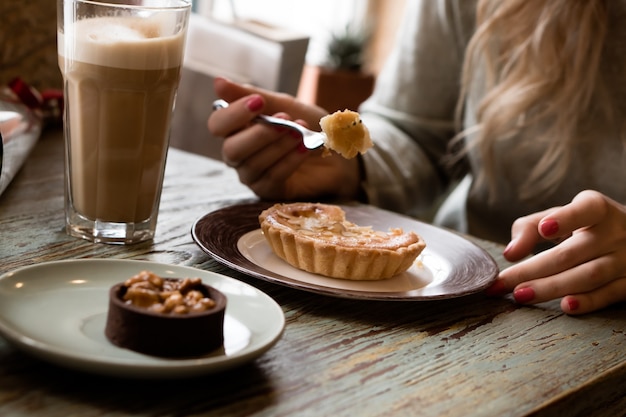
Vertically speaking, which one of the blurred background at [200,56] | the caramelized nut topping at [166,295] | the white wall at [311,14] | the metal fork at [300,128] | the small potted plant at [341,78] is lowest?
the small potted plant at [341,78]

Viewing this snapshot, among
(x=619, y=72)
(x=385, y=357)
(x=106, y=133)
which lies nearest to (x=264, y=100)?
(x=106, y=133)

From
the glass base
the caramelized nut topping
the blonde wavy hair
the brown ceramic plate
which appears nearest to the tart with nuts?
the caramelized nut topping

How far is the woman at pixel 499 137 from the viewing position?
1006mm

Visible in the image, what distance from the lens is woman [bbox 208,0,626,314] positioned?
3.30ft

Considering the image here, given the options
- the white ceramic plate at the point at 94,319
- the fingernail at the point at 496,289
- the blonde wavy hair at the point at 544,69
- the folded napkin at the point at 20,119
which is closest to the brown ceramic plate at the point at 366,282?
the fingernail at the point at 496,289

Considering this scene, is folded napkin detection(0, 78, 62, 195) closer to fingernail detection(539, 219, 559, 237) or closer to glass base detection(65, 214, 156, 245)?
glass base detection(65, 214, 156, 245)

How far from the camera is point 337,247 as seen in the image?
90 centimetres

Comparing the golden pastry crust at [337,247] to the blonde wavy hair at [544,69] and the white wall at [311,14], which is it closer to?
the blonde wavy hair at [544,69]

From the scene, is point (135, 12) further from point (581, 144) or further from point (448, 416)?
point (581, 144)

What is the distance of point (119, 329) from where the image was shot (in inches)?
25.0

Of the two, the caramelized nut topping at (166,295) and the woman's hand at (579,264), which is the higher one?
the caramelized nut topping at (166,295)

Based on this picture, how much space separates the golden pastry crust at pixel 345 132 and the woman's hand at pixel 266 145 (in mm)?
209

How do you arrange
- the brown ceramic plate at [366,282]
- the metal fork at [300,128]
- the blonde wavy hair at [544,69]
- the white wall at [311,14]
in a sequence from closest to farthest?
the brown ceramic plate at [366,282]
the metal fork at [300,128]
the blonde wavy hair at [544,69]
the white wall at [311,14]

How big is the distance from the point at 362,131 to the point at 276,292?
0.79 feet
